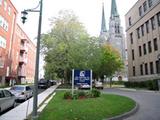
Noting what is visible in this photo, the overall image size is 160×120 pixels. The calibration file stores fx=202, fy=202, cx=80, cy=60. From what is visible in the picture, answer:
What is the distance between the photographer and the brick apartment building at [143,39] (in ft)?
113

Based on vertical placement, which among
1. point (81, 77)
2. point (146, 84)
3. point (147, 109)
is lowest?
point (147, 109)

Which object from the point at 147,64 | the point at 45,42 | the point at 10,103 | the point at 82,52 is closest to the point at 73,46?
the point at 82,52

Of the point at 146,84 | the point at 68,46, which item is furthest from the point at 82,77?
the point at 68,46

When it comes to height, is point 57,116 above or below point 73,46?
below

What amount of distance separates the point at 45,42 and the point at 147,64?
64.6 feet

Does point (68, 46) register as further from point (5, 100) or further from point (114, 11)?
point (114, 11)

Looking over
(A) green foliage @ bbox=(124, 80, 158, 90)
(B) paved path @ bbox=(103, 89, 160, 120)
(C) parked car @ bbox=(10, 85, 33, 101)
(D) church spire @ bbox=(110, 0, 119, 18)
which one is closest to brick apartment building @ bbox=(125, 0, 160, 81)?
(A) green foliage @ bbox=(124, 80, 158, 90)

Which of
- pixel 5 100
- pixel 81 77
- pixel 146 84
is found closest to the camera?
pixel 5 100

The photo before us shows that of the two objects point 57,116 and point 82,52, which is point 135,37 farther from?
point 57,116

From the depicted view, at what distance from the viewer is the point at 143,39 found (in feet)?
130

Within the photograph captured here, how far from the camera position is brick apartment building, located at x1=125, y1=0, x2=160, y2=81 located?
3450cm

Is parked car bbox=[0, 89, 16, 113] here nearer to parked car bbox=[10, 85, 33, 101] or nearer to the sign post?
parked car bbox=[10, 85, 33, 101]

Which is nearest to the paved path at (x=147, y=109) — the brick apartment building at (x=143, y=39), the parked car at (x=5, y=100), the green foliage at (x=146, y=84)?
the parked car at (x=5, y=100)

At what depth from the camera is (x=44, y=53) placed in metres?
40.4
